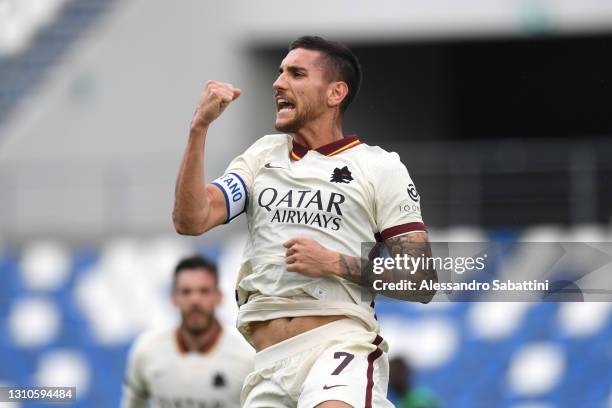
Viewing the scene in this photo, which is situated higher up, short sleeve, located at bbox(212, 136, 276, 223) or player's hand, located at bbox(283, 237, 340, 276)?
short sleeve, located at bbox(212, 136, 276, 223)

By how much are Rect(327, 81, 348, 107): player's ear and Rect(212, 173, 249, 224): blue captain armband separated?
51 cm

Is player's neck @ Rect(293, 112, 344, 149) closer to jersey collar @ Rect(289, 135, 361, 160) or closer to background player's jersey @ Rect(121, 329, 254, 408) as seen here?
jersey collar @ Rect(289, 135, 361, 160)

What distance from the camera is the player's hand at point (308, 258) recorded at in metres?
5.75

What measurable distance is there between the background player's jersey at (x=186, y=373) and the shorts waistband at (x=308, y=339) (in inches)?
93.0

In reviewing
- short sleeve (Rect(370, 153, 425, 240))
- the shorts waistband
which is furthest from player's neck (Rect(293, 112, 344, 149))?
the shorts waistband

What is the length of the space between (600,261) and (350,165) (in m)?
1.42

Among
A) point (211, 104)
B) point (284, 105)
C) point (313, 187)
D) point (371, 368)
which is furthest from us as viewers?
point (284, 105)

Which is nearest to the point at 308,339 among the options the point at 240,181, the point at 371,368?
the point at 371,368

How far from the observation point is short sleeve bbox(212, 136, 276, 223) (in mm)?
6064

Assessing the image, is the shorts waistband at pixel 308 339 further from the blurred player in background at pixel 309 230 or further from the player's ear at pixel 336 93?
the player's ear at pixel 336 93

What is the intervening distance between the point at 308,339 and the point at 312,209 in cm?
53

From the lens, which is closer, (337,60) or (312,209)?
(312,209)

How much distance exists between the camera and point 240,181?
6.14m

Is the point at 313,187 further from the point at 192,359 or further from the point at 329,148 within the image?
the point at 192,359
